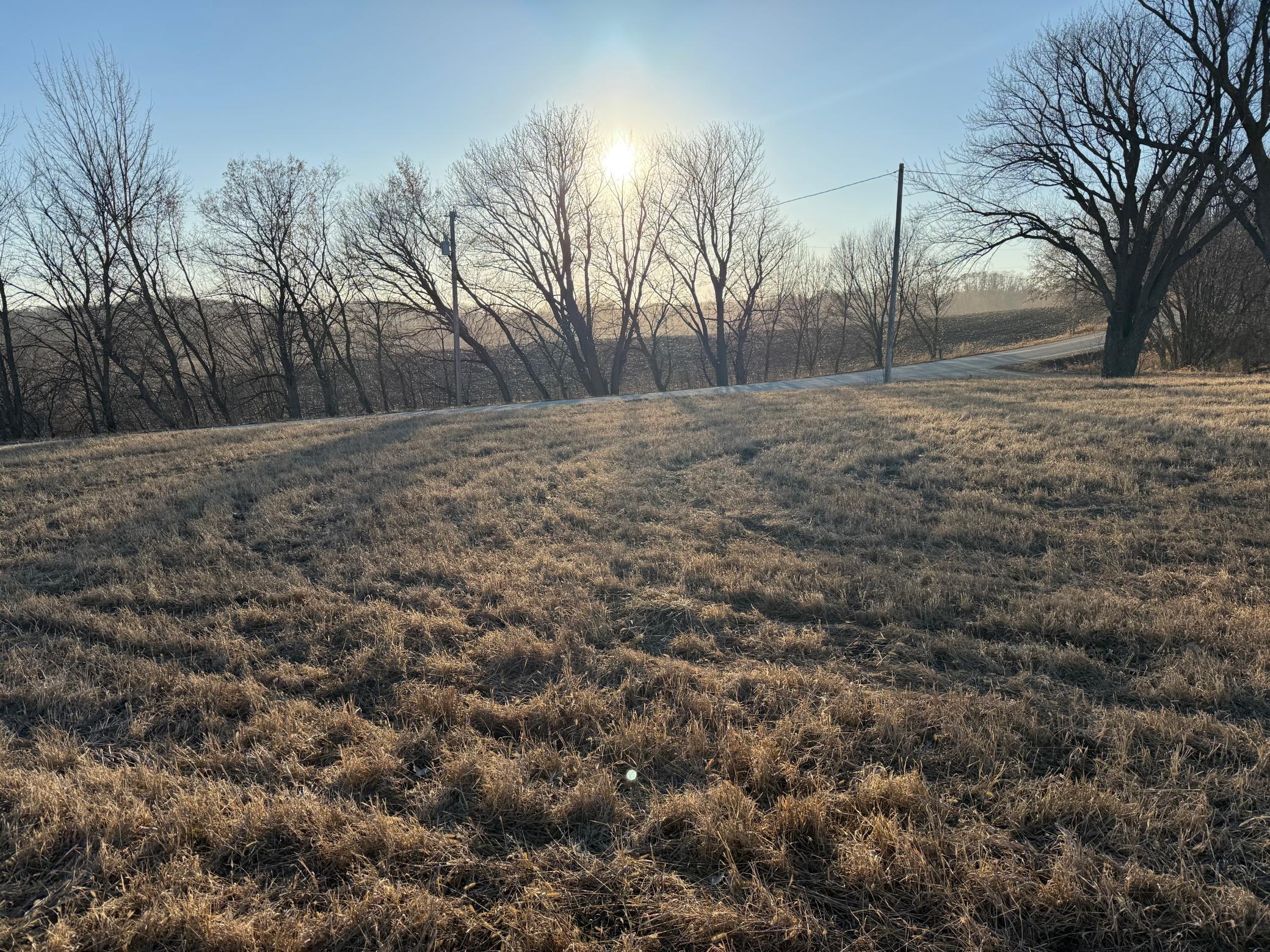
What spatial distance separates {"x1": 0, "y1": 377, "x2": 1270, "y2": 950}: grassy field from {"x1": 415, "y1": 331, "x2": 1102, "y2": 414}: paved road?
1135cm

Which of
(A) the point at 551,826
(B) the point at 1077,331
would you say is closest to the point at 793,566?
(A) the point at 551,826

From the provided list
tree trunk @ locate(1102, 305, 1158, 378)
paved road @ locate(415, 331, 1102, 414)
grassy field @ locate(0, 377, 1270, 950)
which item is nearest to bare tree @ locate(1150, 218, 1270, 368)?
paved road @ locate(415, 331, 1102, 414)

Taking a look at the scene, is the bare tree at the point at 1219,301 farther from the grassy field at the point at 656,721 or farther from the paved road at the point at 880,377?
the grassy field at the point at 656,721

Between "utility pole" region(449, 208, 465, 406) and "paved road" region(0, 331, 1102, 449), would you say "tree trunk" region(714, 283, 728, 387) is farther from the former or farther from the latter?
"utility pole" region(449, 208, 465, 406)

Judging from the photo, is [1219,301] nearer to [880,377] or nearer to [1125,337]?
[1125,337]

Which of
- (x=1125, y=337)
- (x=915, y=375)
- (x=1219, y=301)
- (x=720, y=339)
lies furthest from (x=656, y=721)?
(x=1219, y=301)

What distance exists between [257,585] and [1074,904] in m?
4.78

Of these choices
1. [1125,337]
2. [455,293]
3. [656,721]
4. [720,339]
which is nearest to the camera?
[656,721]

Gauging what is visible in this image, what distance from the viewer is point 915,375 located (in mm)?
24375

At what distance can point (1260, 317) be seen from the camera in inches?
968

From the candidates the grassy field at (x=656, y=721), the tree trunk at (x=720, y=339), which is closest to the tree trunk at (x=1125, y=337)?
the grassy field at (x=656, y=721)

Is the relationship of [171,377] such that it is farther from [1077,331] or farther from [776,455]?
[1077,331]

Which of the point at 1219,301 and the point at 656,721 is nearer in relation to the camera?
the point at 656,721

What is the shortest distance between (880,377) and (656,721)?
78.7 ft
